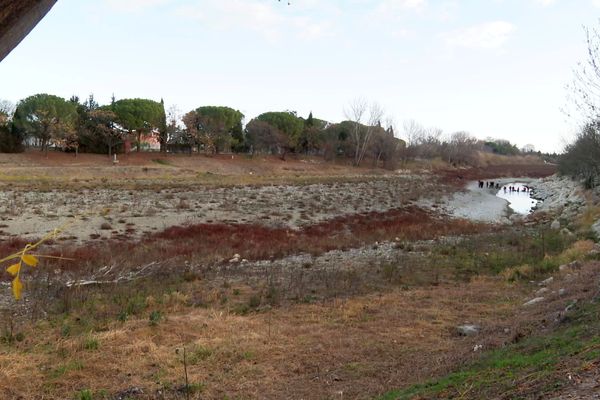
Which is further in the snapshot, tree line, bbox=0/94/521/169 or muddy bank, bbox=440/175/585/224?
tree line, bbox=0/94/521/169

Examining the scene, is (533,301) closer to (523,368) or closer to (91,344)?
(523,368)

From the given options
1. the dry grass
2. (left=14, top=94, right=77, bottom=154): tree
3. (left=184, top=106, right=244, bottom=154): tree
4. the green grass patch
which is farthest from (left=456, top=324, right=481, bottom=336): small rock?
(left=184, top=106, right=244, bottom=154): tree

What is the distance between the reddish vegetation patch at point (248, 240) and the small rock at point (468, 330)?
31.2 ft

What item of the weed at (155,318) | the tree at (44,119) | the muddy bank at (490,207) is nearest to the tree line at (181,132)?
the tree at (44,119)

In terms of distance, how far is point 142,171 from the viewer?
2106 inches

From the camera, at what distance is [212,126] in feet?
245

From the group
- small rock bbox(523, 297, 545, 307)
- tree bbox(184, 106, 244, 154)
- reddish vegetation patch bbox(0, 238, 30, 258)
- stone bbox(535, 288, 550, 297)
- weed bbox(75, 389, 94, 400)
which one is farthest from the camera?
tree bbox(184, 106, 244, 154)

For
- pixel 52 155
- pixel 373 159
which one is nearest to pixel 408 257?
pixel 52 155

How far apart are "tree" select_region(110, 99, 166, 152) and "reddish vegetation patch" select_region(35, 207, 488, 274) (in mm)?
45655

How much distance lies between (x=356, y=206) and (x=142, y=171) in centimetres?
2761

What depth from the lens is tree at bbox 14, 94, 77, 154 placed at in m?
57.0

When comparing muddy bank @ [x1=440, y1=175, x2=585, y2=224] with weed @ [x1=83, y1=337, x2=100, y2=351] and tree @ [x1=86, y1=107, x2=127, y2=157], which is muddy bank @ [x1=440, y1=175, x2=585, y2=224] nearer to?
weed @ [x1=83, y1=337, x2=100, y2=351]

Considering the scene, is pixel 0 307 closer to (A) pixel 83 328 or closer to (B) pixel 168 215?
(A) pixel 83 328

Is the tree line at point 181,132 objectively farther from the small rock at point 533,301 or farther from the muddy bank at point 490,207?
the small rock at point 533,301
